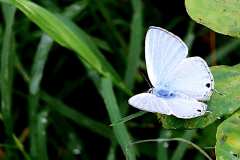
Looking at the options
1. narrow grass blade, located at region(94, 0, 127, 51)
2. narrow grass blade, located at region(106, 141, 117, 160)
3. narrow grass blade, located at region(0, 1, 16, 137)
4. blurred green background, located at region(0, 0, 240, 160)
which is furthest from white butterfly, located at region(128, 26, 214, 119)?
narrow grass blade, located at region(94, 0, 127, 51)

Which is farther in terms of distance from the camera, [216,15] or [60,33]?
[60,33]

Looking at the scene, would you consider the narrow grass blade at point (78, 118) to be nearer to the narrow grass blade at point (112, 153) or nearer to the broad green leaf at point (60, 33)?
the narrow grass blade at point (112, 153)

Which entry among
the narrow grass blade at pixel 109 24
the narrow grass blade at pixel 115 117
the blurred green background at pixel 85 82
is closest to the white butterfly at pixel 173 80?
the narrow grass blade at pixel 115 117

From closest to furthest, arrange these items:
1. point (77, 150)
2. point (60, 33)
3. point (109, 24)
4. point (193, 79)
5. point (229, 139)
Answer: point (229, 139)
point (193, 79)
point (60, 33)
point (77, 150)
point (109, 24)

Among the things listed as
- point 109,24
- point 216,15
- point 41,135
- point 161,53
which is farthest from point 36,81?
point 216,15

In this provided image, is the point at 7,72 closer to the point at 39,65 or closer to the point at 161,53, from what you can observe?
the point at 39,65

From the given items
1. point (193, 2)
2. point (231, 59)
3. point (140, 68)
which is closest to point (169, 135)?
point (140, 68)
